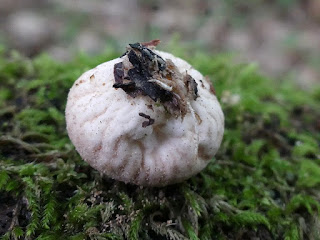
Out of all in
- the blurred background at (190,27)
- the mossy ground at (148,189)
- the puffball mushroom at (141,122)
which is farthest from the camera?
the blurred background at (190,27)

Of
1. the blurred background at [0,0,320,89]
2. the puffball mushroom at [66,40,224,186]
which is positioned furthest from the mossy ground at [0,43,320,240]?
the blurred background at [0,0,320,89]

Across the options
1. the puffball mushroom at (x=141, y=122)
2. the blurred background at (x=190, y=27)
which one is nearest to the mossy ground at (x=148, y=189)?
the puffball mushroom at (x=141, y=122)

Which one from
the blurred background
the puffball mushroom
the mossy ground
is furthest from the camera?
the blurred background

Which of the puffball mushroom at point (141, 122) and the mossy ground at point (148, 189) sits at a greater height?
the puffball mushroom at point (141, 122)

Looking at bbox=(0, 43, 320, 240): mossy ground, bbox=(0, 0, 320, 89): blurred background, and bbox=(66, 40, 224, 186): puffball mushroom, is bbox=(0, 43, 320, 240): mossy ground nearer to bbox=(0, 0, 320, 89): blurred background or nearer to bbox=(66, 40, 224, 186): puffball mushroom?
bbox=(66, 40, 224, 186): puffball mushroom

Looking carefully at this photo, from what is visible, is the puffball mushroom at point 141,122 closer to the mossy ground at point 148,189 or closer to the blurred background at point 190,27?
the mossy ground at point 148,189

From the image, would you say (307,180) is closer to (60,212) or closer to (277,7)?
(60,212)

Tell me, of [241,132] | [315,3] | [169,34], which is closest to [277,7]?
[315,3]
